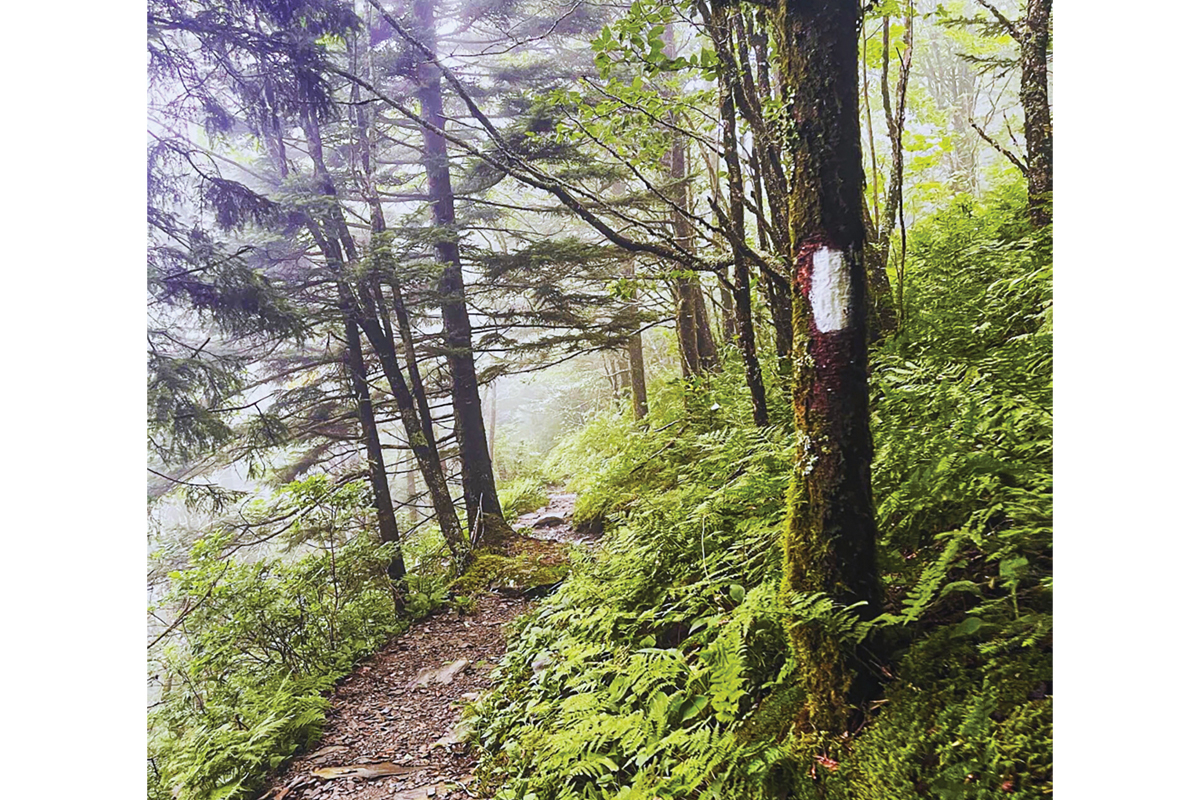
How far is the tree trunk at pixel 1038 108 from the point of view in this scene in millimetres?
1590

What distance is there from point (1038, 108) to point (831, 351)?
32.2 inches

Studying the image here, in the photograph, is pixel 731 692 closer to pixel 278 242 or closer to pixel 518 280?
pixel 518 280

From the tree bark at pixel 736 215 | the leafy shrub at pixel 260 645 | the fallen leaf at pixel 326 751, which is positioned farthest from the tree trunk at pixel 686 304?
the fallen leaf at pixel 326 751

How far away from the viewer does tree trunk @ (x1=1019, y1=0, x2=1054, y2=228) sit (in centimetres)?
159

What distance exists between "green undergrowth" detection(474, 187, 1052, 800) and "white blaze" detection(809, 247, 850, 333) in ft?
0.49

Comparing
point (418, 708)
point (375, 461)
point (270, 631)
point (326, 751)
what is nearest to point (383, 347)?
point (375, 461)

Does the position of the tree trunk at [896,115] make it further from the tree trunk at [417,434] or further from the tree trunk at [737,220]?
the tree trunk at [417,434]

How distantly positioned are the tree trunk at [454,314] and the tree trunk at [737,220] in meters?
0.98

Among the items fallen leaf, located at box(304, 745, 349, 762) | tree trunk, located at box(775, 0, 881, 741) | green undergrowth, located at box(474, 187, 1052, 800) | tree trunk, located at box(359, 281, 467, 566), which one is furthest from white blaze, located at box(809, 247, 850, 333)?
fallen leaf, located at box(304, 745, 349, 762)

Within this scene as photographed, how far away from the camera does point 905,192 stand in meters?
1.70

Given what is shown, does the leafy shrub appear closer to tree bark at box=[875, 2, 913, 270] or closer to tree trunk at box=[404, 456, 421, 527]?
tree trunk at box=[404, 456, 421, 527]

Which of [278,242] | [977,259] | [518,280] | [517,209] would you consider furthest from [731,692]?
[278,242]

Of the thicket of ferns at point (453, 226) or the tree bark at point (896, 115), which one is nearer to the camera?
the tree bark at point (896, 115)
